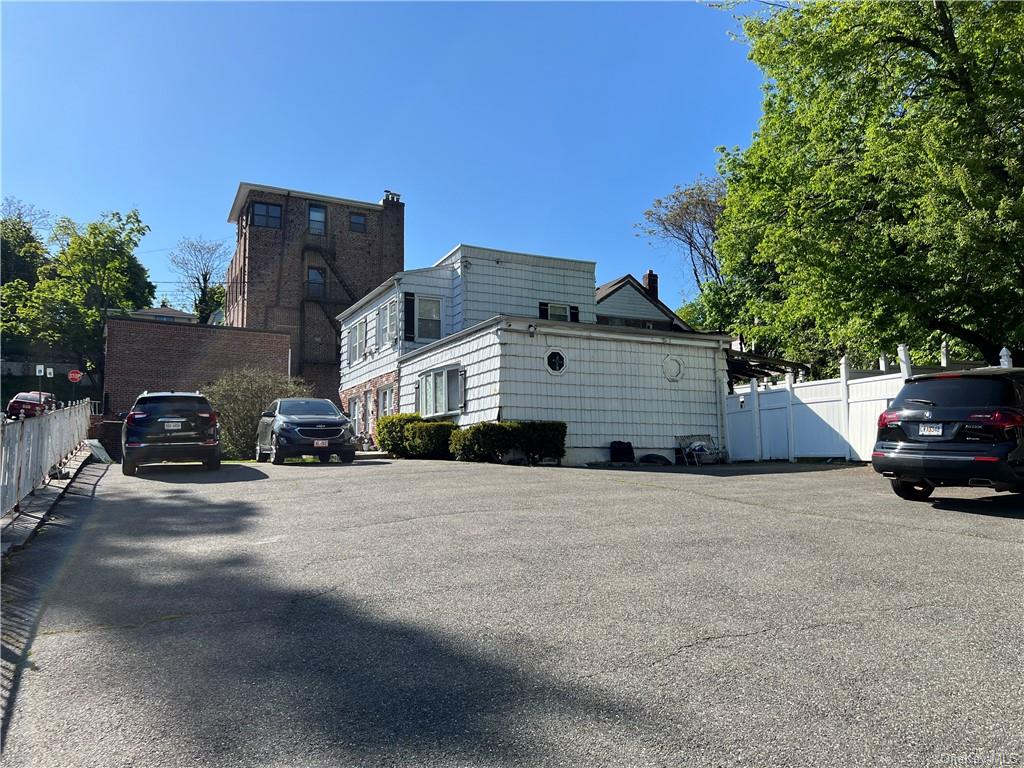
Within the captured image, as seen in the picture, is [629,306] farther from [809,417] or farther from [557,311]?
[809,417]

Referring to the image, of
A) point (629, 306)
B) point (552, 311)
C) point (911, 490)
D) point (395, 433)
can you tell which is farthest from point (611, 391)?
point (629, 306)

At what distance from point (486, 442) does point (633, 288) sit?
21750 millimetres

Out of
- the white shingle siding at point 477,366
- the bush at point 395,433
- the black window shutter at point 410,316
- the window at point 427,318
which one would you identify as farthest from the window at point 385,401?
the white shingle siding at point 477,366

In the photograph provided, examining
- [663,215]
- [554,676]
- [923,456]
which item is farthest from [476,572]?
[663,215]

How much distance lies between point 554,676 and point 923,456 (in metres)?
7.15

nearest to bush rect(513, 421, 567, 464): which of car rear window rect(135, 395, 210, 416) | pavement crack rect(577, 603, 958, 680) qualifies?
car rear window rect(135, 395, 210, 416)

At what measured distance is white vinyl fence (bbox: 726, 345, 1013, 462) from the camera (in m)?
16.0

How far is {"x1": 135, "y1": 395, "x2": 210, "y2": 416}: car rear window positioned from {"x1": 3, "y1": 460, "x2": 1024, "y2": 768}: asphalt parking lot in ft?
20.9

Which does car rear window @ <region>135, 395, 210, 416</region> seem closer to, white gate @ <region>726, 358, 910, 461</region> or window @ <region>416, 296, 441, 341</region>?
window @ <region>416, 296, 441, 341</region>

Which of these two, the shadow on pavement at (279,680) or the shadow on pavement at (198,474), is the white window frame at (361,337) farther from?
the shadow on pavement at (279,680)

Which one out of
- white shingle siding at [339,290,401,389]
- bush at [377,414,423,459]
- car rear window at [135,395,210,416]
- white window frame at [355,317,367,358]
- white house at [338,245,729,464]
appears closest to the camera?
car rear window at [135,395,210,416]

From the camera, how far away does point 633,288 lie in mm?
36531

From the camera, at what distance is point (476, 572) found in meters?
Result: 5.70

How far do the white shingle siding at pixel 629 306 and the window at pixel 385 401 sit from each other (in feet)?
42.6
